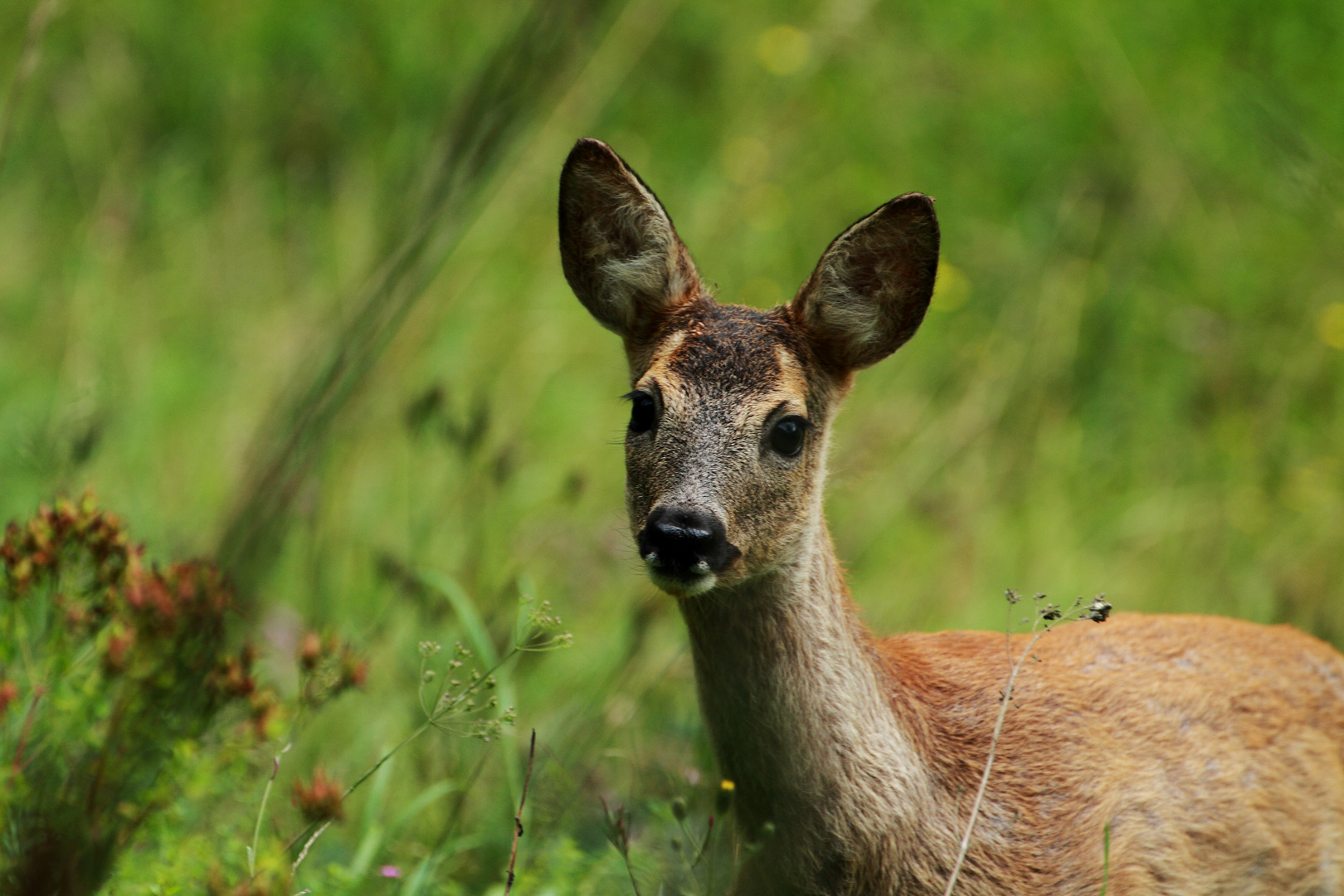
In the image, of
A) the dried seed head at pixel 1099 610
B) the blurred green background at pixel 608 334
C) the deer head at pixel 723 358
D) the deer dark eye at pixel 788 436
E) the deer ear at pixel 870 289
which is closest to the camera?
the dried seed head at pixel 1099 610

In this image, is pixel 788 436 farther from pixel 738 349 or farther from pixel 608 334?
pixel 608 334

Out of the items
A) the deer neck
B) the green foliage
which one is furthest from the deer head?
the green foliage

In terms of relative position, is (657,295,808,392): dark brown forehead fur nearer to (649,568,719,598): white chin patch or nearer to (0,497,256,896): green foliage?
(649,568,719,598): white chin patch

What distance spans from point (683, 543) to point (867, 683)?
0.66 m

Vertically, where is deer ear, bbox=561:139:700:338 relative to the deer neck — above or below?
above

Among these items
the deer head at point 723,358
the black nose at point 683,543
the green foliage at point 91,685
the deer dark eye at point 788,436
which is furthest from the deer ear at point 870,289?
the green foliage at point 91,685

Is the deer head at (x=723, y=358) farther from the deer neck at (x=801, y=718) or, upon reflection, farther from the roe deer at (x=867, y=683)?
the deer neck at (x=801, y=718)

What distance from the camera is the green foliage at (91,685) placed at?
2.23m

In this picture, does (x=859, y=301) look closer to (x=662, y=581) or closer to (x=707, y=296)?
(x=707, y=296)

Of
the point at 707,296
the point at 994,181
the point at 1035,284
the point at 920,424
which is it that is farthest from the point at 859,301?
the point at 994,181

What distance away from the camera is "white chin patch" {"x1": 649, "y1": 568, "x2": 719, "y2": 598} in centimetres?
292

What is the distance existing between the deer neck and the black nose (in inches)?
11.6

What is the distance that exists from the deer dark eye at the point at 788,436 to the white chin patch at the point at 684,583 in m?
0.45

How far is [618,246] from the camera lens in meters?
3.67
